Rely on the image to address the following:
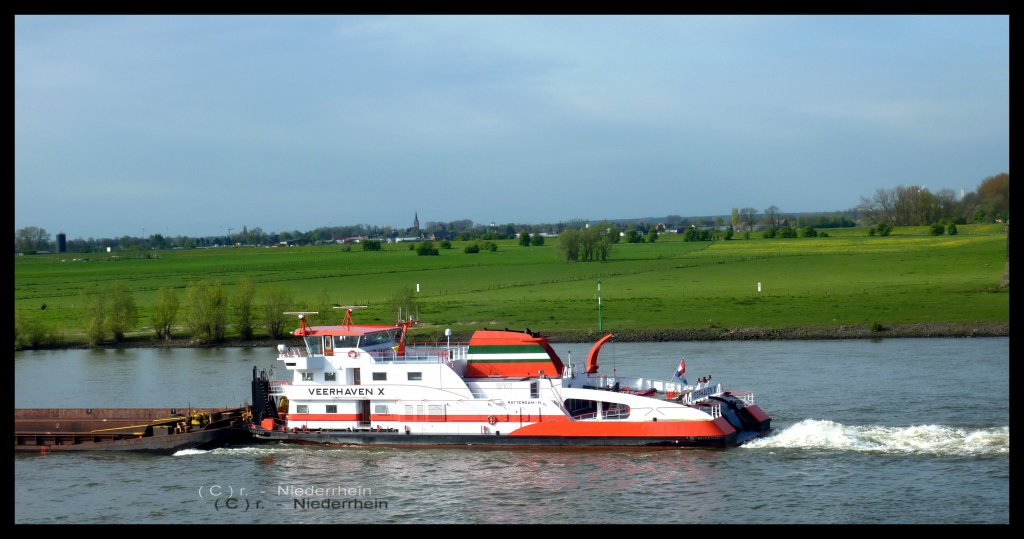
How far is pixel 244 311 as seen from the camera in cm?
7262

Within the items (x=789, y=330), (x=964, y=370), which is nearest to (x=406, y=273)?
(x=789, y=330)

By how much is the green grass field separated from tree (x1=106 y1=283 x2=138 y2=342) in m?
1.65

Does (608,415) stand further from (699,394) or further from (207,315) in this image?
(207,315)

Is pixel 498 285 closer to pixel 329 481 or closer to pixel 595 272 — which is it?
pixel 595 272

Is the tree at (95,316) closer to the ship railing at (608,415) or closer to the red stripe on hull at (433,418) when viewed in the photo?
the red stripe on hull at (433,418)

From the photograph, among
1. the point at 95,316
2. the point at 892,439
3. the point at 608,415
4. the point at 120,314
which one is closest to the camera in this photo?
the point at 892,439

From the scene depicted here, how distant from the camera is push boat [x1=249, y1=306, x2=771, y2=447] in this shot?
1375 inches

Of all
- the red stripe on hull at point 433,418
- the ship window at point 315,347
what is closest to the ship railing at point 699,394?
the red stripe on hull at point 433,418

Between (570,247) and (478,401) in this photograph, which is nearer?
(478,401)

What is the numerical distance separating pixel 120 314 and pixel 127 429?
3651 centimetres

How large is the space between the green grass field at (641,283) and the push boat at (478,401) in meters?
30.2

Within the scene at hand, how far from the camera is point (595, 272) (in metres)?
106

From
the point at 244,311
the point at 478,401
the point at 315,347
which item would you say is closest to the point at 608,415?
the point at 478,401

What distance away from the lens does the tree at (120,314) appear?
73438 millimetres
